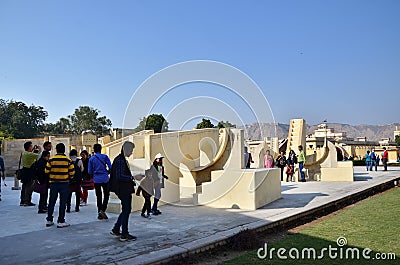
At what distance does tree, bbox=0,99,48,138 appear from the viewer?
51.1 metres

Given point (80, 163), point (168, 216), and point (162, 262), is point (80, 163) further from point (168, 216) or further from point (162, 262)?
point (162, 262)

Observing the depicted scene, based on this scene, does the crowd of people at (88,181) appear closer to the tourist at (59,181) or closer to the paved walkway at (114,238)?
the tourist at (59,181)

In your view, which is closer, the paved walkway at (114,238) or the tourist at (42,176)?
the paved walkway at (114,238)

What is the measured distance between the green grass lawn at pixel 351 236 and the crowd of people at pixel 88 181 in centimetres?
231

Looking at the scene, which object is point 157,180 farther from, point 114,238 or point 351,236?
point 351,236

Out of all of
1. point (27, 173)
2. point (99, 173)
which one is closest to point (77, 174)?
point (99, 173)

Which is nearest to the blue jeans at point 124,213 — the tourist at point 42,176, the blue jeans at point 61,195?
the blue jeans at point 61,195

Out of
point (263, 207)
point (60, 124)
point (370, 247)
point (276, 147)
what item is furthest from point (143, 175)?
point (60, 124)

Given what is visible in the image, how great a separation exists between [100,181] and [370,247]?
564 cm

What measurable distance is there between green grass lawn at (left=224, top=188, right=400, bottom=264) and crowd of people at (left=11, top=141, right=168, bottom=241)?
2.31 meters

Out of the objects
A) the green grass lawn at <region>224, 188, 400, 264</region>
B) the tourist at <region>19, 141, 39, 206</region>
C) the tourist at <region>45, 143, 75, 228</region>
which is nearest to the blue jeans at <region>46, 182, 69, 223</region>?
the tourist at <region>45, 143, 75, 228</region>

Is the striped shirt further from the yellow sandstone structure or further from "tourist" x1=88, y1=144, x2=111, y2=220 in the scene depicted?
the yellow sandstone structure

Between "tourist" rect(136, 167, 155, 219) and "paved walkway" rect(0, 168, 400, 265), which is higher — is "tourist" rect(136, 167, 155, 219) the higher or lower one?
the higher one

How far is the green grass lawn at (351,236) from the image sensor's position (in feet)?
17.3
